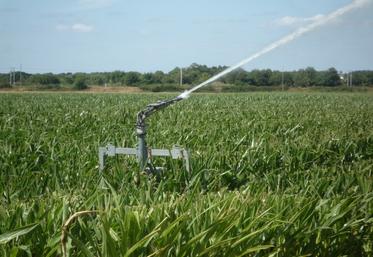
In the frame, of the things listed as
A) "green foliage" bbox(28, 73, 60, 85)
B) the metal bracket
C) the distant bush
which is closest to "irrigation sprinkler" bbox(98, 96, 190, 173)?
the metal bracket

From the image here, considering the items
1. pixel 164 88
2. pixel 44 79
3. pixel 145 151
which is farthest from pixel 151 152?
pixel 44 79

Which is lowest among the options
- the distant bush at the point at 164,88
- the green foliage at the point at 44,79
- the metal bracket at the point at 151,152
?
the metal bracket at the point at 151,152

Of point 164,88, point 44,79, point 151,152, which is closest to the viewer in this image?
Answer: point 151,152

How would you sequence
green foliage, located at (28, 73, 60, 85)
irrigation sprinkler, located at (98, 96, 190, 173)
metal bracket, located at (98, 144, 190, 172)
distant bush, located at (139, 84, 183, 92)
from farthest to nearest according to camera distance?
green foliage, located at (28, 73, 60, 85)
distant bush, located at (139, 84, 183, 92)
metal bracket, located at (98, 144, 190, 172)
irrigation sprinkler, located at (98, 96, 190, 173)

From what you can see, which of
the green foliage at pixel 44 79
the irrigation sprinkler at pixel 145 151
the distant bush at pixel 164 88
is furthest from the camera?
the green foliage at pixel 44 79

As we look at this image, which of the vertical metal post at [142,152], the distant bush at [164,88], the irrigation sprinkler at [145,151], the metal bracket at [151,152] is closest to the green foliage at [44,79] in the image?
the distant bush at [164,88]

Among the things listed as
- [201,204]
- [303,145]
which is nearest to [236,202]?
[201,204]

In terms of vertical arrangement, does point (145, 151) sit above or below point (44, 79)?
below

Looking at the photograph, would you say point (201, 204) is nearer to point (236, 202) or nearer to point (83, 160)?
point (236, 202)

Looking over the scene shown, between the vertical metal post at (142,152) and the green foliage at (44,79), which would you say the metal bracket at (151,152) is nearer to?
the vertical metal post at (142,152)

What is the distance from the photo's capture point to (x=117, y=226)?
2.01 m

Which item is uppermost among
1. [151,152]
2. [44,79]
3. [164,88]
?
[44,79]

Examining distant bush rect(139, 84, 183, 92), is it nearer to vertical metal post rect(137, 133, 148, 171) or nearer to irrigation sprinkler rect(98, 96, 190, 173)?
irrigation sprinkler rect(98, 96, 190, 173)

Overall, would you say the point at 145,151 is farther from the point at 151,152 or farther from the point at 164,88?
the point at 164,88
